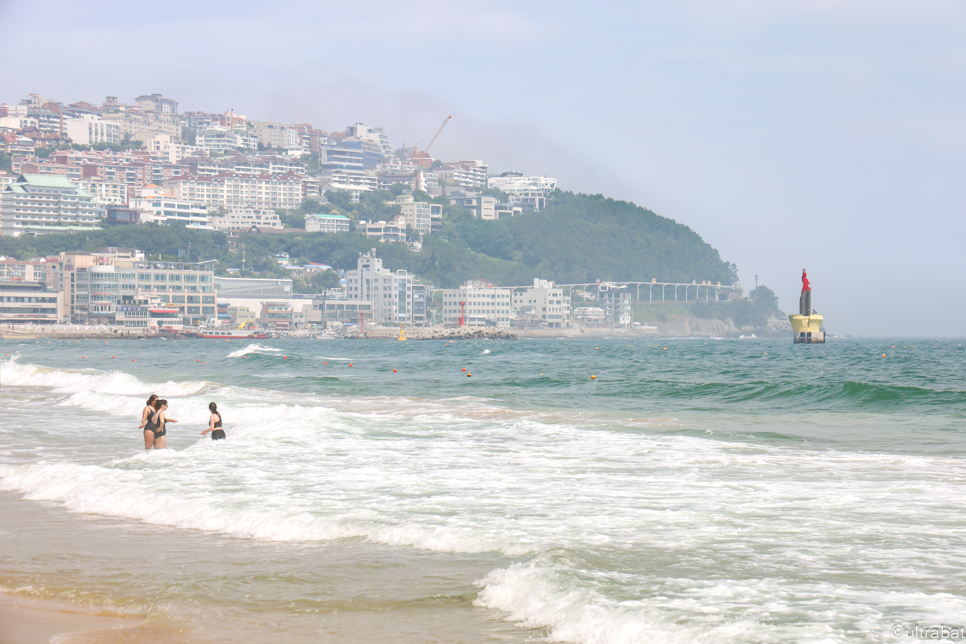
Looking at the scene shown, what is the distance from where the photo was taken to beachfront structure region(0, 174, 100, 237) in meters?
164

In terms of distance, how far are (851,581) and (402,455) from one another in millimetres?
8283

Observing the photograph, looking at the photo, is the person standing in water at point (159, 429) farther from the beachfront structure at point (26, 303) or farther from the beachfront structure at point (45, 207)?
the beachfront structure at point (45, 207)

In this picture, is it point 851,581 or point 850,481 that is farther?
point 850,481

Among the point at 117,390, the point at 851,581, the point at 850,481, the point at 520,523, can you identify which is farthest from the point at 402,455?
the point at 117,390

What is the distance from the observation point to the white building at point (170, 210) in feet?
577

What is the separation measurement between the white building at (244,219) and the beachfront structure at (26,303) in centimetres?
6370

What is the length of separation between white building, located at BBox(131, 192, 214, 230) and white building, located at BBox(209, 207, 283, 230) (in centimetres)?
663

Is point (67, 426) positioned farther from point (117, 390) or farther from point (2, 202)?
point (2, 202)

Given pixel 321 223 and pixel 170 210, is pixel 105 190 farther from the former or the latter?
pixel 321 223

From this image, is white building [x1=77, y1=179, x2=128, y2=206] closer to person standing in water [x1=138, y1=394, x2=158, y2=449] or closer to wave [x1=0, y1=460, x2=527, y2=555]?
person standing in water [x1=138, y1=394, x2=158, y2=449]

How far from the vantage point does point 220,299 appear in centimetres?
14662

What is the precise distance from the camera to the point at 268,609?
618cm

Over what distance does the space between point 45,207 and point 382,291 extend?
73508 mm

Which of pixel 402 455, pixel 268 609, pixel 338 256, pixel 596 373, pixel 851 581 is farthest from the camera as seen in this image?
pixel 338 256
